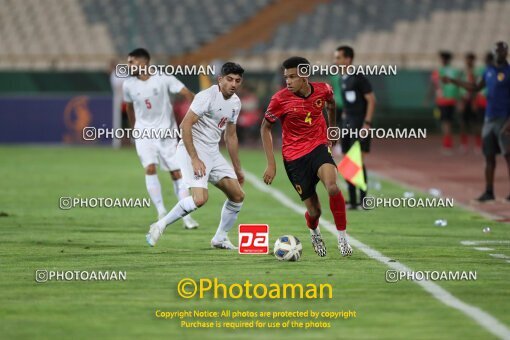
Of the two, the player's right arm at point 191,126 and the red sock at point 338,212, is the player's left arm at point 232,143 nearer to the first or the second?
the player's right arm at point 191,126

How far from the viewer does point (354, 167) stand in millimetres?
17094

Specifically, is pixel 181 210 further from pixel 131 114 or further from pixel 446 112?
pixel 446 112

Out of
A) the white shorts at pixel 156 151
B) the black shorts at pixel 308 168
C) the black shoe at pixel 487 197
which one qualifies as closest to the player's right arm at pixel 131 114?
the white shorts at pixel 156 151

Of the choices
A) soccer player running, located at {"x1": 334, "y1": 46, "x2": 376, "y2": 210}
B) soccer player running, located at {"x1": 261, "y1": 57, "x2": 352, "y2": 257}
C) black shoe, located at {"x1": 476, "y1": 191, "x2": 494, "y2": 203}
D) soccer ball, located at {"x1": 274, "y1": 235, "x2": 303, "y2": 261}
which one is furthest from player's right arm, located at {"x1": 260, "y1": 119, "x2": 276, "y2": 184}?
black shoe, located at {"x1": 476, "y1": 191, "x2": 494, "y2": 203}

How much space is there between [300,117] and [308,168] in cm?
51

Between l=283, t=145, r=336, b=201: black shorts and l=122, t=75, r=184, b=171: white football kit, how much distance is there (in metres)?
3.60

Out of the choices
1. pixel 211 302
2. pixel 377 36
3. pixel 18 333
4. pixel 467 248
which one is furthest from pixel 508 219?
pixel 377 36

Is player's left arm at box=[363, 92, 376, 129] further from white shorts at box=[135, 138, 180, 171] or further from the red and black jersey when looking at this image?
the red and black jersey

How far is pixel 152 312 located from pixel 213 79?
1142 inches

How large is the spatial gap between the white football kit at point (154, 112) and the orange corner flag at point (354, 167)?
2.80 meters

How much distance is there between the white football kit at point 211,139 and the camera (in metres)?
12.3

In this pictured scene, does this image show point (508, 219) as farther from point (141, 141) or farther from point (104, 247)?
point (104, 247)

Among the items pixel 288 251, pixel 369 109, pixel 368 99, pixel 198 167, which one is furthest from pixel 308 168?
pixel 368 99

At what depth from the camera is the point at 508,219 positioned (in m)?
16.1
